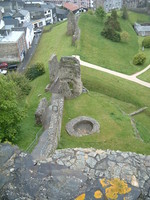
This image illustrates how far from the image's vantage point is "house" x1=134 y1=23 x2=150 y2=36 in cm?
6053

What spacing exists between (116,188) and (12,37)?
43977 millimetres

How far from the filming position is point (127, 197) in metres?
6.96

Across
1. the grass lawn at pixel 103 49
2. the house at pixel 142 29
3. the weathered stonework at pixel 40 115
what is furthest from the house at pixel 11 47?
the house at pixel 142 29

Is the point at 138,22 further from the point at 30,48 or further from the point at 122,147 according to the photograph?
the point at 122,147

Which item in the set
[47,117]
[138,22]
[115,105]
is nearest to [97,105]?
[115,105]

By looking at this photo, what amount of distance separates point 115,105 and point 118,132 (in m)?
6.08

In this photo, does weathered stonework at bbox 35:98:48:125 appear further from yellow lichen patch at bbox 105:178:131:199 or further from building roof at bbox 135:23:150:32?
building roof at bbox 135:23:150:32

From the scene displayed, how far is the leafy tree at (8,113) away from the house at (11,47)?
27.4 m

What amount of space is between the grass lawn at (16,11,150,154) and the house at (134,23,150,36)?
27256 mm

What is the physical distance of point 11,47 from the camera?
4425 centimetres

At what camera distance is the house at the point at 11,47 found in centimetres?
4419

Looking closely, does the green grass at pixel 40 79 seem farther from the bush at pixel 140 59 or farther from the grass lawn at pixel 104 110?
the bush at pixel 140 59

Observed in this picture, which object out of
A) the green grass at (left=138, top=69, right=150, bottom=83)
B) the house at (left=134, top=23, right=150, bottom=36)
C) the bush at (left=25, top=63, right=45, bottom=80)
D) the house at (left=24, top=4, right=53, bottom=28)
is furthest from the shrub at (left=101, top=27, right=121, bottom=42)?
the house at (left=24, top=4, right=53, bottom=28)

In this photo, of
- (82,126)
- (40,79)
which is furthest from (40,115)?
(40,79)
